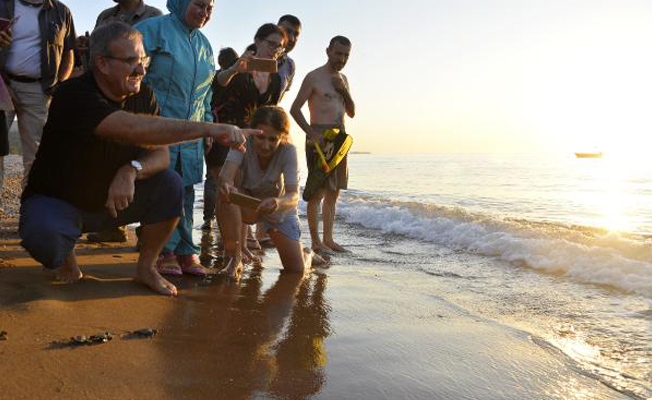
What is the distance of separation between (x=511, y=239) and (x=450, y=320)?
9.75ft

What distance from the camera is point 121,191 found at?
2.98 meters

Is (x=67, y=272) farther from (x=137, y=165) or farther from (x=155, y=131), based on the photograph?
(x=155, y=131)

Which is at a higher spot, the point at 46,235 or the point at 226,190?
the point at 226,190

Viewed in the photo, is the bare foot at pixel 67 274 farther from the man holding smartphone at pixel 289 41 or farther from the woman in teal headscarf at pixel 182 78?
the man holding smartphone at pixel 289 41

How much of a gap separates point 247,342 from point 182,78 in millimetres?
1972

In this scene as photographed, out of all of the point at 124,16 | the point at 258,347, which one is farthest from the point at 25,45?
the point at 258,347

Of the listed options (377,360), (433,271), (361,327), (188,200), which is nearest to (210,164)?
(188,200)

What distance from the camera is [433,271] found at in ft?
15.5

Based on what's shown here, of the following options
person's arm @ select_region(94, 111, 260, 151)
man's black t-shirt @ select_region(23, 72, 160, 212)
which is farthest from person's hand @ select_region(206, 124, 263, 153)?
man's black t-shirt @ select_region(23, 72, 160, 212)

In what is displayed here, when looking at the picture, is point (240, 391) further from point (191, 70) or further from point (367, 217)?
point (367, 217)

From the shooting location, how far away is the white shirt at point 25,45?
170 inches

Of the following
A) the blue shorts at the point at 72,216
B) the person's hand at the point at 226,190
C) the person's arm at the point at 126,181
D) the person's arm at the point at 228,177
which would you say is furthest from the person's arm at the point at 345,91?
the person's arm at the point at 126,181

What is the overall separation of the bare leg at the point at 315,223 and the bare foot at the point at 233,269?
4.97 feet

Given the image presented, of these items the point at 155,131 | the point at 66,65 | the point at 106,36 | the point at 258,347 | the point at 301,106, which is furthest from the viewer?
the point at 301,106
